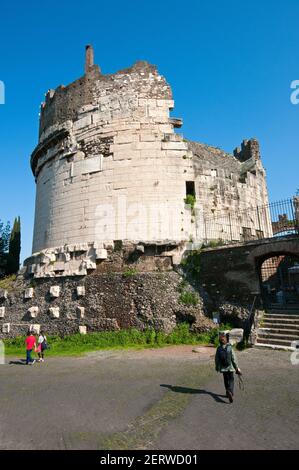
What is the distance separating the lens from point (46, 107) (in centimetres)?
1758

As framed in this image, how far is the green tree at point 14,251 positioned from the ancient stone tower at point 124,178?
10.2m

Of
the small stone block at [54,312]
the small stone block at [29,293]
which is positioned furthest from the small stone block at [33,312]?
the small stone block at [54,312]

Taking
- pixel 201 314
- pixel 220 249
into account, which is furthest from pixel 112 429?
pixel 220 249

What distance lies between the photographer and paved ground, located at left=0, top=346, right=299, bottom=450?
415cm

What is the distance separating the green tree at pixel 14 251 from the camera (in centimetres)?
2462

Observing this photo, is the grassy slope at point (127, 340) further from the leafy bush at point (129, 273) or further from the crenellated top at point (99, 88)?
the crenellated top at point (99, 88)

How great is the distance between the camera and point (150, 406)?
543cm

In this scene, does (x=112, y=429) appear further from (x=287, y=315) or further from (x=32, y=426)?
(x=287, y=315)

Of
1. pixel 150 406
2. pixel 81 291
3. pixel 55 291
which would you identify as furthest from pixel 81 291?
pixel 150 406

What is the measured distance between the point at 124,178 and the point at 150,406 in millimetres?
9873

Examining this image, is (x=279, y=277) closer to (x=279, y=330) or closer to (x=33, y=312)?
(x=279, y=330)

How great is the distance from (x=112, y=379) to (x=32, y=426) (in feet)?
8.99

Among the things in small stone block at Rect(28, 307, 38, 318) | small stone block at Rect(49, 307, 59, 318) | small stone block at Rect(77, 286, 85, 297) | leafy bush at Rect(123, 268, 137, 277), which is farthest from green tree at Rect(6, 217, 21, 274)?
leafy bush at Rect(123, 268, 137, 277)
